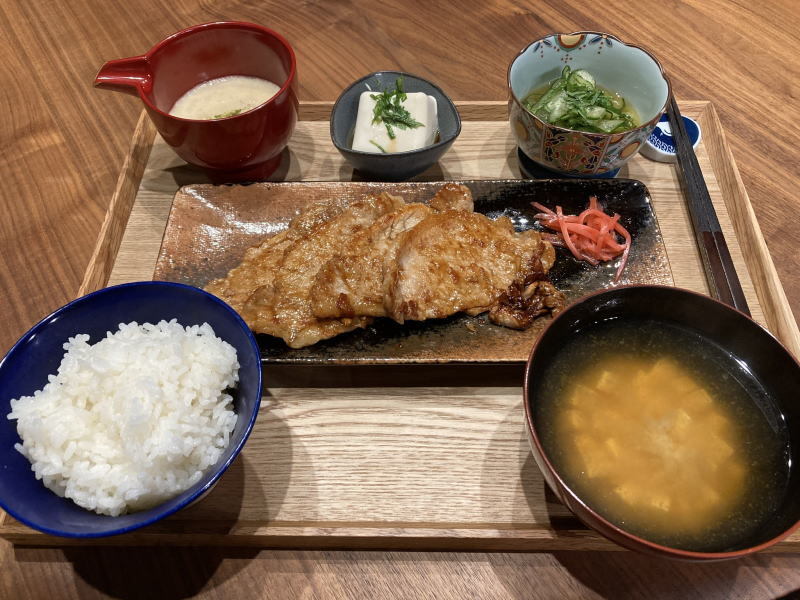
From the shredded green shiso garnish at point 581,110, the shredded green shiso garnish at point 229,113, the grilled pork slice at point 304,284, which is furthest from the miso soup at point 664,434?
the shredded green shiso garnish at point 229,113

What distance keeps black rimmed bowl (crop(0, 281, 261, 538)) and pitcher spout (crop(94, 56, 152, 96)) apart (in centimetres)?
109

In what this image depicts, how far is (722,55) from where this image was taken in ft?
11.0

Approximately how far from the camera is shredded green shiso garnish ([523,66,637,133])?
2.51 m

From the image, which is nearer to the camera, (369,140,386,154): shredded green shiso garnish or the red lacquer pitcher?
the red lacquer pitcher

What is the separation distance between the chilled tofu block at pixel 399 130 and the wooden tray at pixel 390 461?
1057mm

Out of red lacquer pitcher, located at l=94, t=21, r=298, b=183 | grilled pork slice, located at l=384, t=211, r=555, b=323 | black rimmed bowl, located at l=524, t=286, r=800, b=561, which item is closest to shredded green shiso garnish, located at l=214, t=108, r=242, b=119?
red lacquer pitcher, located at l=94, t=21, r=298, b=183

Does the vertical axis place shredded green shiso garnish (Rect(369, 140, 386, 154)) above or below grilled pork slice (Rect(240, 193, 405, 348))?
above

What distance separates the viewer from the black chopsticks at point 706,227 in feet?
7.25

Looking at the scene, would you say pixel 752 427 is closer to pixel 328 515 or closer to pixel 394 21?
pixel 328 515

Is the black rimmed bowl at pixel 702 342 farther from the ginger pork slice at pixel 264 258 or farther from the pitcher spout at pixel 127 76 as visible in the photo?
the pitcher spout at pixel 127 76

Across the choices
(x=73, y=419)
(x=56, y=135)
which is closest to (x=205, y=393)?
(x=73, y=419)

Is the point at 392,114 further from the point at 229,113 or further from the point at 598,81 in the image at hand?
the point at 598,81

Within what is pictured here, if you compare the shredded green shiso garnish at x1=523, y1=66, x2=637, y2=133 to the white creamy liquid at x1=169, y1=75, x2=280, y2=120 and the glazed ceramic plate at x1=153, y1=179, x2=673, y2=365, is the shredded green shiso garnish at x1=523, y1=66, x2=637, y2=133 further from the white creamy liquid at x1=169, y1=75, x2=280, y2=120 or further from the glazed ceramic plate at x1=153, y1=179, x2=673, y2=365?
the white creamy liquid at x1=169, y1=75, x2=280, y2=120

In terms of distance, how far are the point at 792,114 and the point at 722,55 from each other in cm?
58
